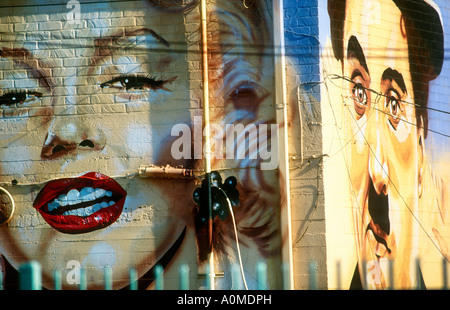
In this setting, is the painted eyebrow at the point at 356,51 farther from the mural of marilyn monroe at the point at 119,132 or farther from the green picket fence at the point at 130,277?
the green picket fence at the point at 130,277

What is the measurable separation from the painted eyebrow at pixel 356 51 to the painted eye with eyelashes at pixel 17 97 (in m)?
3.46

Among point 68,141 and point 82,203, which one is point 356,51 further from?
point 82,203

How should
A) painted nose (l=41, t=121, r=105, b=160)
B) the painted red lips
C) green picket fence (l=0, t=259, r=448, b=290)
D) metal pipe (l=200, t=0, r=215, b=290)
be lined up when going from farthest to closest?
painted nose (l=41, t=121, r=105, b=160)
the painted red lips
metal pipe (l=200, t=0, r=215, b=290)
green picket fence (l=0, t=259, r=448, b=290)

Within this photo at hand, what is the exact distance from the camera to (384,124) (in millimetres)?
8727

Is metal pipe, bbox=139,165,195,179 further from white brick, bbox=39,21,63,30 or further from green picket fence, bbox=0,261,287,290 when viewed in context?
white brick, bbox=39,21,63,30

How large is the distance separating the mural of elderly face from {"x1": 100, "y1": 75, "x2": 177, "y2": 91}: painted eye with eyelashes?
1.94 meters

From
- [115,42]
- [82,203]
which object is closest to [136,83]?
[115,42]

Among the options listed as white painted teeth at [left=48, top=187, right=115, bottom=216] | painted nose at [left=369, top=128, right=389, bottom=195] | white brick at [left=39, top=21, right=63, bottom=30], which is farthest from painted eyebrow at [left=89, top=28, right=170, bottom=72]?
painted nose at [left=369, top=128, right=389, bottom=195]

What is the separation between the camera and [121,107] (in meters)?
7.89

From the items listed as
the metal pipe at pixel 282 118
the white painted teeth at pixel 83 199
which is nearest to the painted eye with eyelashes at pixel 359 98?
the metal pipe at pixel 282 118

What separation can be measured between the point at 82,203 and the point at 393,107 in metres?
3.85

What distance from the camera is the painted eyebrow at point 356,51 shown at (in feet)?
27.2

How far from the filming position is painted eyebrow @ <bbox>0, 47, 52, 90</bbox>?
317 inches
